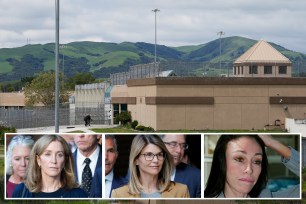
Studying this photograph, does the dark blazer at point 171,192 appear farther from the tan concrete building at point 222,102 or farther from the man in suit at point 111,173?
the tan concrete building at point 222,102

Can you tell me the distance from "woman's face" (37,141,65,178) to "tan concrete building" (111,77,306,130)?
49.4 m

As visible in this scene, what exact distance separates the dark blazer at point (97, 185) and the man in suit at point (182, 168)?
6.57 feet

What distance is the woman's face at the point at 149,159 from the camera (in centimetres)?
2047

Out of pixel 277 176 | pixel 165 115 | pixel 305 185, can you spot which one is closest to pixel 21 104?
pixel 165 115

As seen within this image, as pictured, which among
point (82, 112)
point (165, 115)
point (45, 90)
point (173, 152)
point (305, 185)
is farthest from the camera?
point (45, 90)

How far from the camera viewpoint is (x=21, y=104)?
145 m

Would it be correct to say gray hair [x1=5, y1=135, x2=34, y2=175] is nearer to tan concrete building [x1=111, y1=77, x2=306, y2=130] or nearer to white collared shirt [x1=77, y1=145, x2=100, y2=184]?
white collared shirt [x1=77, y1=145, x2=100, y2=184]

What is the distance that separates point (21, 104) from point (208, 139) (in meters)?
127

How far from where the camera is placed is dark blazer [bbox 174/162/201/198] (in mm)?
20484

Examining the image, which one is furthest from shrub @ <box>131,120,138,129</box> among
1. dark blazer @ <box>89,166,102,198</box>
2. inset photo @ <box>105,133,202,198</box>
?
inset photo @ <box>105,133,202,198</box>

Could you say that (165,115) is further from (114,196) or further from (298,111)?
(114,196)

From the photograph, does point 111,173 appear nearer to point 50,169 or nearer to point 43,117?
point 50,169

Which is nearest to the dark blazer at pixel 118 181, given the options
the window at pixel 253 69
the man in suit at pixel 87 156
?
the man in suit at pixel 87 156

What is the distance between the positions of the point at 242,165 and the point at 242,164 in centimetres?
3
